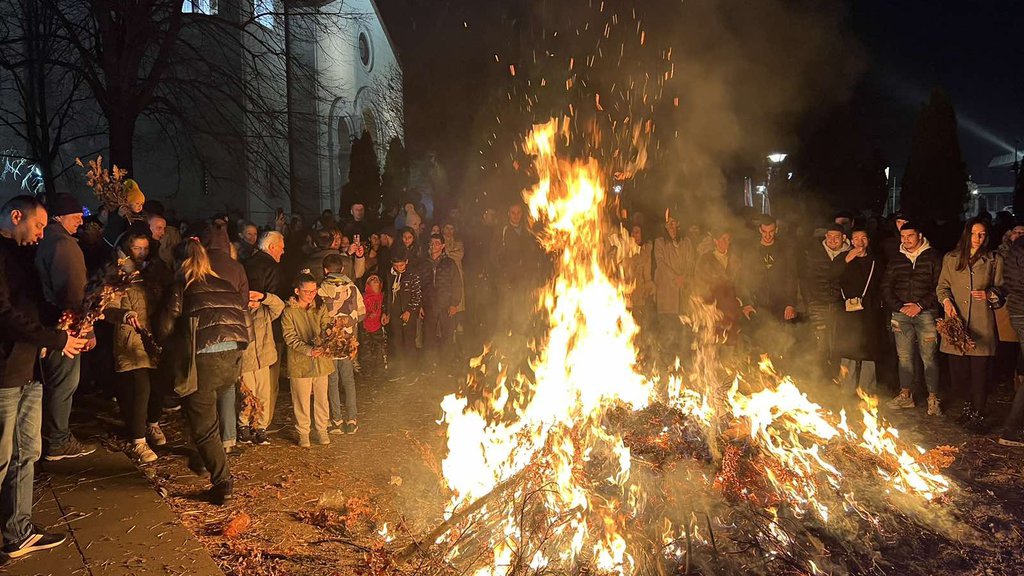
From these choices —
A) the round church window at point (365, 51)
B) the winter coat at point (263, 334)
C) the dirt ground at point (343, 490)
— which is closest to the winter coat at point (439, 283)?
the dirt ground at point (343, 490)

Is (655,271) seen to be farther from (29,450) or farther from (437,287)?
(29,450)

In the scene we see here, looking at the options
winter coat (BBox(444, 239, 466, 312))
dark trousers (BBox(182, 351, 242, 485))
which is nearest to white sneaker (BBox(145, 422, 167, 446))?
dark trousers (BBox(182, 351, 242, 485))

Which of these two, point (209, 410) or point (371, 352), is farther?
point (371, 352)

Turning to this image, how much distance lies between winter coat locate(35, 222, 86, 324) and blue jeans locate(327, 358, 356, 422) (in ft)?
8.32

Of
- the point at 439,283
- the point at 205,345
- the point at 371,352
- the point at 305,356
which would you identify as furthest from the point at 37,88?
the point at 205,345

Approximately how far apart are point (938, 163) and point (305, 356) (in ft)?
101

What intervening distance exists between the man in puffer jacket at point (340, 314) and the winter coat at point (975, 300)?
6.22 metres

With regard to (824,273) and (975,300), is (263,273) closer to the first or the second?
(824,273)

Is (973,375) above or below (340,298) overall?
below

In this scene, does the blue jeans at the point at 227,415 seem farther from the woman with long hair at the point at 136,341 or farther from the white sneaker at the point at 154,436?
the white sneaker at the point at 154,436

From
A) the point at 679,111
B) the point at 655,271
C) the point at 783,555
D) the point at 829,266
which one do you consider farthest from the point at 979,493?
the point at 679,111

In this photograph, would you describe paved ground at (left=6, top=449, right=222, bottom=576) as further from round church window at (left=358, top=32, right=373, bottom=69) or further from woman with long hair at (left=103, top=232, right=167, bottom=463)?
round church window at (left=358, top=32, right=373, bottom=69)

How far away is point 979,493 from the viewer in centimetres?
540

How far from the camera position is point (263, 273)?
6.79 metres
